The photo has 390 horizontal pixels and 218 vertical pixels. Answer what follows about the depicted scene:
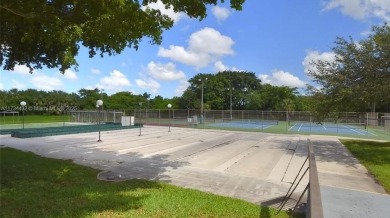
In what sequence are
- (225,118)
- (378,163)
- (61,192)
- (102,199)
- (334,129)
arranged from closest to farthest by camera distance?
(102,199), (61,192), (378,163), (334,129), (225,118)

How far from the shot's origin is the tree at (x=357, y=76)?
50.2 ft

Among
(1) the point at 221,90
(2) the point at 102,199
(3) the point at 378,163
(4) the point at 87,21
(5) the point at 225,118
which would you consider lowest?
(3) the point at 378,163

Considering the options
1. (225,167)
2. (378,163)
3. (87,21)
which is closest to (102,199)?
(87,21)

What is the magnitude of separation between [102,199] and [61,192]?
112cm

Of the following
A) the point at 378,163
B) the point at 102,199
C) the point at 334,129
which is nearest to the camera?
the point at 102,199

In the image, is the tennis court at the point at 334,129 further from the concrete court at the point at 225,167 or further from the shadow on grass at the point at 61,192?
the shadow on grass at the point at 61,192

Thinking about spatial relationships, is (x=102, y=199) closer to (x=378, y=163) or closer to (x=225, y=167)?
(x=225, y=167)

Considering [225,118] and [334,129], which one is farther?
[225,118]

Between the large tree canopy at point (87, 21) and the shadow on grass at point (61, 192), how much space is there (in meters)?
3.06

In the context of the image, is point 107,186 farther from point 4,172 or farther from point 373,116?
point 373,116

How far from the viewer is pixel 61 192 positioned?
22.7ft

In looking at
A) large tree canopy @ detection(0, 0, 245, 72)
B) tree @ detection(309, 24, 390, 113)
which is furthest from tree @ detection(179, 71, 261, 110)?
large tree canopy @ detection(0, 0, 245, 72)

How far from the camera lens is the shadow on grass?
5.71 m

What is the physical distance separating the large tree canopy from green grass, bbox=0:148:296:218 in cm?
316
